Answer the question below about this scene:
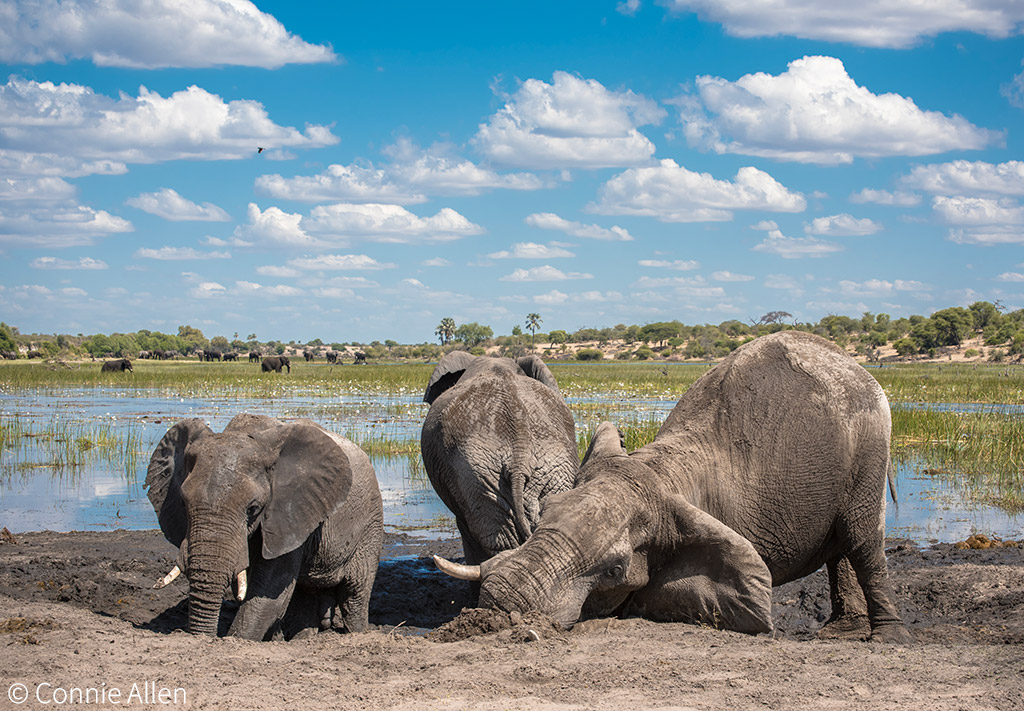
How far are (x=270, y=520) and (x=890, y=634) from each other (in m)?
4.42

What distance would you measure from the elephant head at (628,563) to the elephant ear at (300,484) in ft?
5.88

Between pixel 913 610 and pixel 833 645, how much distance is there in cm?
315

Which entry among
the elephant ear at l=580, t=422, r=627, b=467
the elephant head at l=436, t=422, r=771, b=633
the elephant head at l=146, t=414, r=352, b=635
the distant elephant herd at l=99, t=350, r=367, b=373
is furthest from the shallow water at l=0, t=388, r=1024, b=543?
the distant elephant herd at l=99, t=350, r=367, b=373

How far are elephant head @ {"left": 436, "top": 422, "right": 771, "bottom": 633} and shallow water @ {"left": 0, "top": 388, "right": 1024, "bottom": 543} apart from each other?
276 inches

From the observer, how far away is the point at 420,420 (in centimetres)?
2588

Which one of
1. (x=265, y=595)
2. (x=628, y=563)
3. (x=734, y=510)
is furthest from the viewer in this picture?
(x=265, y=595)

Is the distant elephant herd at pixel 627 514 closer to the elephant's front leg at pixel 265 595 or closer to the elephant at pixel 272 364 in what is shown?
the elephant's front leg at pixel 265 595

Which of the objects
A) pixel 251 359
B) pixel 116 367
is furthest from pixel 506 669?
pixel 251 359

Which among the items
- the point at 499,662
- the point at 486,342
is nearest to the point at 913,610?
the point at 499,662

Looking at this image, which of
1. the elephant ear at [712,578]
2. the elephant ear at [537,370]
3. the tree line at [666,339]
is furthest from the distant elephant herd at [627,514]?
the tree line at [666,339]

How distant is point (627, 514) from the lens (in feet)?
18.3

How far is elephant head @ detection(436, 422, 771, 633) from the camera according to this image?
209 inches

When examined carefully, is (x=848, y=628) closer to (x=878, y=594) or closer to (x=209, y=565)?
(x=878, y=594)

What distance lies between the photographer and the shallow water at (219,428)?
12883 millimetres
